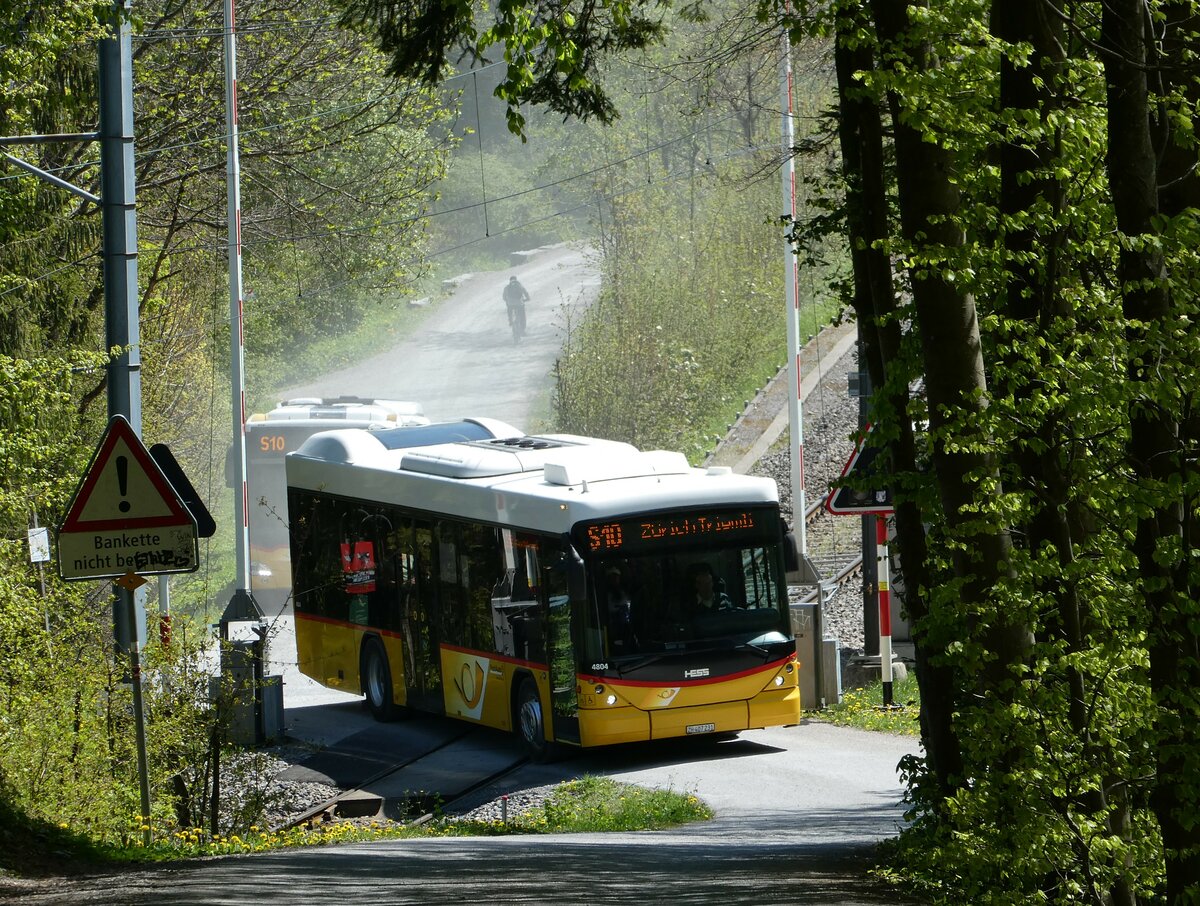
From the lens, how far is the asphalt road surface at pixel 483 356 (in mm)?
60406

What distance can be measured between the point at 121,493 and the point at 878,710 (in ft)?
38.6

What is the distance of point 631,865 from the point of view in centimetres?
1028

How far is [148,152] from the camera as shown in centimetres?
2620

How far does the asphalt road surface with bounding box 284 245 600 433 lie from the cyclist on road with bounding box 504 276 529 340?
498 millimetres

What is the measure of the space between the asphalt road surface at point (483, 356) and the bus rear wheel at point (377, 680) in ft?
114

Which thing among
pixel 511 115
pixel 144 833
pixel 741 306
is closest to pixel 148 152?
pixel 144 833

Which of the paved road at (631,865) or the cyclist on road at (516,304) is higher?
the cyclist on road at (516,304)

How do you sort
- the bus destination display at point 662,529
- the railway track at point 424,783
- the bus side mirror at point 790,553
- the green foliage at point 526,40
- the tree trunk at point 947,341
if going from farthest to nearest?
the bus side mirror at point 790,553 → the bus destination display at point 662,529 → the railway track at point 424,783 → the green foliage at point 526,40 → the tree trunk at point 947,341

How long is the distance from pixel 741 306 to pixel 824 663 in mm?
→ 28535

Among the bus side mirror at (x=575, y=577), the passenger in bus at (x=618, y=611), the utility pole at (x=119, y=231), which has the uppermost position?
the utility pole at (x=119, y=231)

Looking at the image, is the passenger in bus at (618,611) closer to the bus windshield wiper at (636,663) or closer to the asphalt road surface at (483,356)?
the bus windshield wiper at (636,663)

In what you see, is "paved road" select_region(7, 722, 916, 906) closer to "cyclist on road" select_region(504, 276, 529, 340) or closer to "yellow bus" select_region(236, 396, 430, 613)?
"yellow bus" select_region(236, 396, 430, 613)

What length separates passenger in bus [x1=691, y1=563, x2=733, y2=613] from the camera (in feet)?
57.2

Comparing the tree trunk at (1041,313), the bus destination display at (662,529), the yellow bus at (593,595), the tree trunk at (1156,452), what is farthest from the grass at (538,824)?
the tree trunk at (1156,452)
